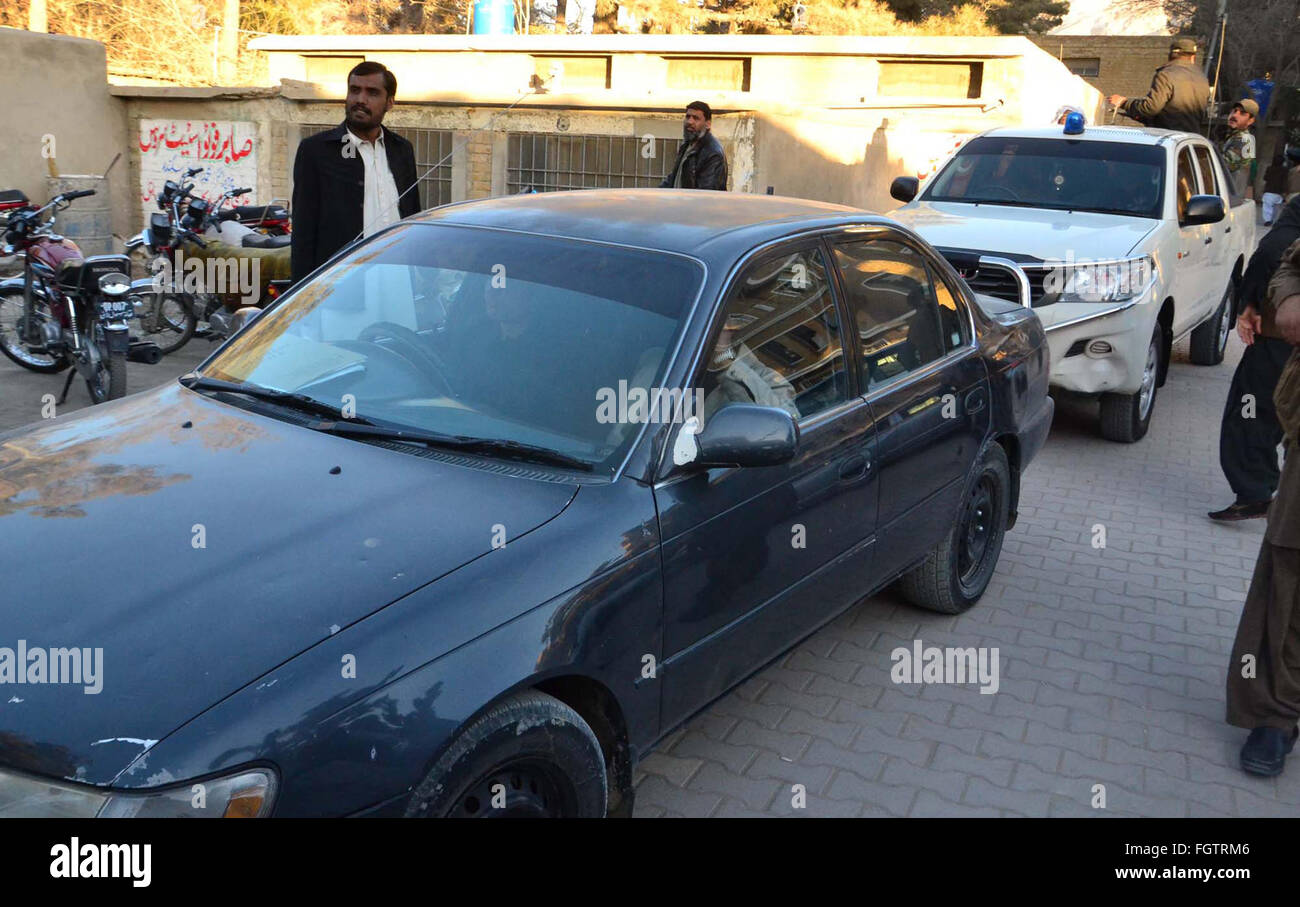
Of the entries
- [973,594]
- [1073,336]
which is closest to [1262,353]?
[1073,336]

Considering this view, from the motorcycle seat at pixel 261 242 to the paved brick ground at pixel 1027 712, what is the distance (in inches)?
239

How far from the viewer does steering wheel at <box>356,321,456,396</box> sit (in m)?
3.25

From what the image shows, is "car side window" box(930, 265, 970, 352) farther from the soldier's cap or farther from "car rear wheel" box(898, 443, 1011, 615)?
the soldier's cap

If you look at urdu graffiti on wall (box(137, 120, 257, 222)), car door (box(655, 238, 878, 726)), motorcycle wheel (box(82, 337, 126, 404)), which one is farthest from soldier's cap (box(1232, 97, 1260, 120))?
urdu graffiti on wall (box(137, 120, 257, 222))

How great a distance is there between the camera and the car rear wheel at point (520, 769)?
2301 mm

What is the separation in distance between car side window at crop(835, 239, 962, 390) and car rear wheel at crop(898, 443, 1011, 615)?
0.66m

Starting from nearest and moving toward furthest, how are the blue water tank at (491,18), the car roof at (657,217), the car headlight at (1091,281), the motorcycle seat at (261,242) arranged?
the car roof at (657,217) < the car headlight at (1091,281) < the motorcycle seat at (261,242) < the blue water tank at (491,18)

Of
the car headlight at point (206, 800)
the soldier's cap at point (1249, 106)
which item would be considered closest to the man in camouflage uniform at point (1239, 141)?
the soldier's cap at point (1249, 106)

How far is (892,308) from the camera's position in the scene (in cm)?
420

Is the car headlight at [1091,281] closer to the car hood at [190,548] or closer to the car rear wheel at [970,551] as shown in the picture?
the car rear wheel at [970,551]

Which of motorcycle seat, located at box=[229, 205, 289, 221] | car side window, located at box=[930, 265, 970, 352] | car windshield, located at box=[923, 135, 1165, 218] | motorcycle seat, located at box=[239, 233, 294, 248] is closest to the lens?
car side window, located at box=[930, 265, 970, 352]

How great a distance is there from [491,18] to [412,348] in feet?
74.6
